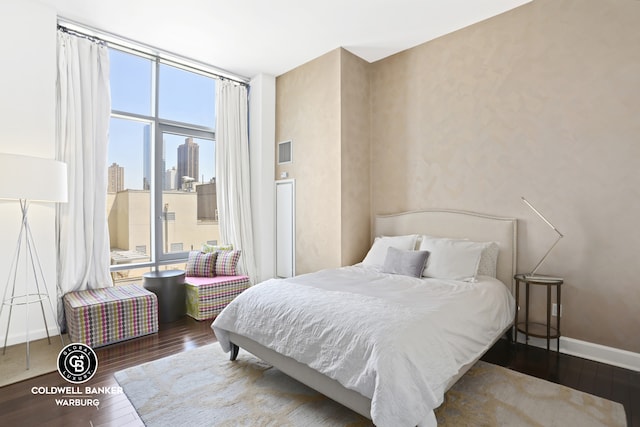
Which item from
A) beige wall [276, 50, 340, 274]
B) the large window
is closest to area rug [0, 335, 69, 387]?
the large window

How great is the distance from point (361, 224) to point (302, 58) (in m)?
2.23

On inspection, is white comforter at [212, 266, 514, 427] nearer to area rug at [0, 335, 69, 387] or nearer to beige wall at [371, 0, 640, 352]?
beige wall at [371, 0, 640, 352]

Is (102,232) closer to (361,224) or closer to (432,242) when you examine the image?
(361,224)

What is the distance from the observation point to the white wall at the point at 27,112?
2949 millimetres

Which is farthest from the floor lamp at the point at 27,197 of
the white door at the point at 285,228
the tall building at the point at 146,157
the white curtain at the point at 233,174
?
the white door at the point at 285,228

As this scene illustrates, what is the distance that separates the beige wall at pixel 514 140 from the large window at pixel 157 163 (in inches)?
53.4

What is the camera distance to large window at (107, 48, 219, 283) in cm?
396

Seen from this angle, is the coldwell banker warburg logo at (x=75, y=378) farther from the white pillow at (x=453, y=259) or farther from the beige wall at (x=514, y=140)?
the white pillow at (x=453, y=259)

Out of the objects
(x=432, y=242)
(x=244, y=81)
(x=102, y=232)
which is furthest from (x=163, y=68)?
(x=432, y=242)

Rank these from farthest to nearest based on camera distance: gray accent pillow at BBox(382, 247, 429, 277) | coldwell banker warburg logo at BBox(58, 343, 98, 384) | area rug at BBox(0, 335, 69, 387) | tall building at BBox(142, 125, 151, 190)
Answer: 1. tall building at BBox(142, 125, 151, 190)
2. gray accent pillow at BBox(382, 247, 429, 277)
3. area rug at BBox(0, 335, 69, 387)
4. coldwell banker warburg logo at BBox(58, 343, 98, 384)

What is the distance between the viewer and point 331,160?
4.08 metres

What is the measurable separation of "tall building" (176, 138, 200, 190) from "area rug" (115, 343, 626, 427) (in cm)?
259

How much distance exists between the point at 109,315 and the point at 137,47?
9.70ft

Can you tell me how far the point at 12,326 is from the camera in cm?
299
